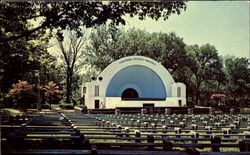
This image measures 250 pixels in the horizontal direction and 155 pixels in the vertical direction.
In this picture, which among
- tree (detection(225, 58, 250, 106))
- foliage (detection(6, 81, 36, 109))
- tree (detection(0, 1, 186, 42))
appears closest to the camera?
tree (detection(0, 1, 186, 42))

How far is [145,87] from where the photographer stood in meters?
42.4

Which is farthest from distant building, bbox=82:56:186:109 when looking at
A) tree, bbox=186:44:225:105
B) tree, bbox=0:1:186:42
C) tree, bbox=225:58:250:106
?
tree, bbox=0:1:186:42

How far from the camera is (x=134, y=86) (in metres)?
41.4

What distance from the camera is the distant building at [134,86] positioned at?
37.1 m

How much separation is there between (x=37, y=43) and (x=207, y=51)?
119ft

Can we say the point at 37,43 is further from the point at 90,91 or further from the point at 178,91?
the point at 178,91

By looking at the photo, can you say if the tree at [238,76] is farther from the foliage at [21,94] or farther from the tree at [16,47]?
the tree at [16,47]

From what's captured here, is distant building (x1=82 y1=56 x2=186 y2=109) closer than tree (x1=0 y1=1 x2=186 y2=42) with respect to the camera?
No

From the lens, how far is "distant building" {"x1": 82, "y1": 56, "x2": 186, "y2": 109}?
37.1 meters

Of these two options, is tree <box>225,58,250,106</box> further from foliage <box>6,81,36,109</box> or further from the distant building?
foliage <box>6,81,36,109</box>

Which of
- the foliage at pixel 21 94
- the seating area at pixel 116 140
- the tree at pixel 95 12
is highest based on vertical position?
the tree at pixel 95 12

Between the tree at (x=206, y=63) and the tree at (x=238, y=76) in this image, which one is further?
the tree at (x=206, y=63)

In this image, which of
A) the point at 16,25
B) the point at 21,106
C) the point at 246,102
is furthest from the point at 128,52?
the point at 16,25

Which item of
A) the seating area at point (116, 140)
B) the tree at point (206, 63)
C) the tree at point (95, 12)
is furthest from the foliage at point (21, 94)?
the tree at point (95, 12)
